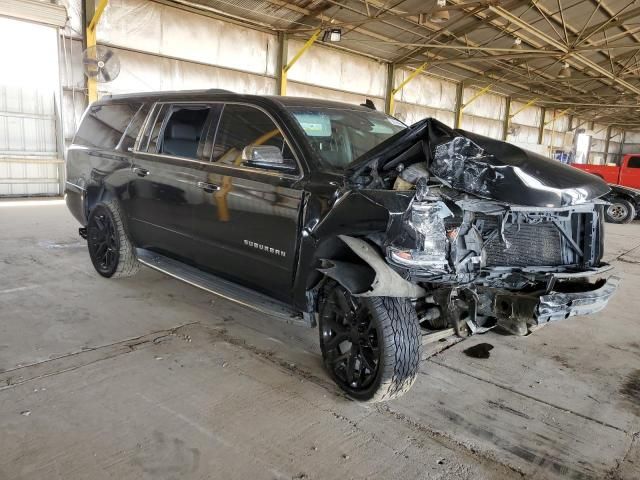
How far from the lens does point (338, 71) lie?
1537cm

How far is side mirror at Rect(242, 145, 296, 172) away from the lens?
3.00 meters

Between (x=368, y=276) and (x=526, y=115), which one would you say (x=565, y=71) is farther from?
(x=368, y=276)

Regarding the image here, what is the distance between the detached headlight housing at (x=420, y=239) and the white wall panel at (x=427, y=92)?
16.0 m

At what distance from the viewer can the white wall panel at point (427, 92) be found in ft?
58.7

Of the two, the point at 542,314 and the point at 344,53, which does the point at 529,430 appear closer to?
the point at 542,314

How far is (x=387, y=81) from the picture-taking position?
17.3 meters

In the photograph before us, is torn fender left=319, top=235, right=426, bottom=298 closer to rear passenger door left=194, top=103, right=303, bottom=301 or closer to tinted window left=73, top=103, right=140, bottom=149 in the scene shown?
rear passenger door left=194, top=103, right=303, bottom=301

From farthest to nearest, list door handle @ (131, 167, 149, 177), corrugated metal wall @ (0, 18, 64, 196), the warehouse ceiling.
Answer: the warehouse ceiling → corrugated metal wall @ (0, 18, 64, 196) → door handle @ (131, 167, 149, 177)

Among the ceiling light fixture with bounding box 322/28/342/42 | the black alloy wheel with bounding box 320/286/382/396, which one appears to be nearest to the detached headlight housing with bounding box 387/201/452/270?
the black alloy wheel with bounding box 320/286/382/396

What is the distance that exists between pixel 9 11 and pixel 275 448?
10.3m

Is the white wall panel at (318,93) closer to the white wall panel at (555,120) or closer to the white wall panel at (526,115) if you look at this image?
the white wall panel at (526,115)

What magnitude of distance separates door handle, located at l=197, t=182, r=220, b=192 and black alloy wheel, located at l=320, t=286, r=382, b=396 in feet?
3.94

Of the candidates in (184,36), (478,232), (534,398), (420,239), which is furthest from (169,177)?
(184,36)

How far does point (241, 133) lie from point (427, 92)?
55.9ft
